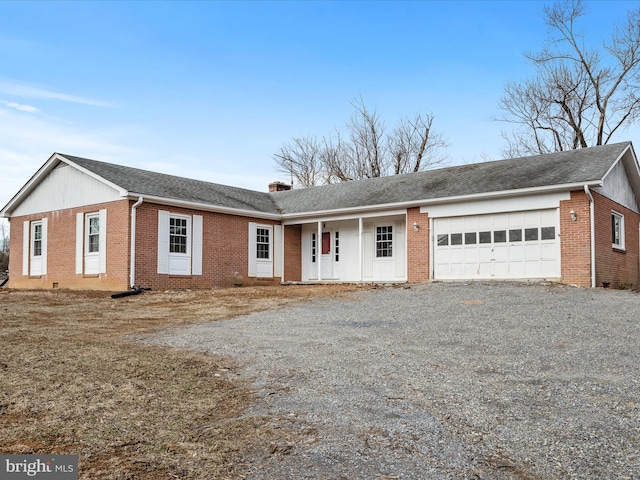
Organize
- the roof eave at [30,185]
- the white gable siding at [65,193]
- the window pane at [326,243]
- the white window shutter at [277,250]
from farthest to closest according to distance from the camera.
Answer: the window pane at [326,243] < the white window shutter at [277,250] < the roof eave at [30,185] < the white gable siding at [65,193]

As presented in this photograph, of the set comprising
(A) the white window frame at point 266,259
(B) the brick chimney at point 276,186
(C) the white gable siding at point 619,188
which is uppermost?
(B) the brick chimney at point 276,186

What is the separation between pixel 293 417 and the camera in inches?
207

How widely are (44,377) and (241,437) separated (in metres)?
2.99

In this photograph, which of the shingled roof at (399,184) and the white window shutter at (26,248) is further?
the white window shutter at (26,248)

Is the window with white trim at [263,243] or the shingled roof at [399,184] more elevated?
the shingled roof at [399,184]

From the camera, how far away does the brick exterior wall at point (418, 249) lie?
1878 centimetres

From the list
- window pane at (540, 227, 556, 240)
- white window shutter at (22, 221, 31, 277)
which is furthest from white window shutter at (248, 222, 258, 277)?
window pane at (540, 227, 556, 240)

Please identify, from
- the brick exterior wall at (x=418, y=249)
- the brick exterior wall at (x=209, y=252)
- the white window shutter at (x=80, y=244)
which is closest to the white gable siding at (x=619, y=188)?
the brick exterior wall at (x=418, y=249)

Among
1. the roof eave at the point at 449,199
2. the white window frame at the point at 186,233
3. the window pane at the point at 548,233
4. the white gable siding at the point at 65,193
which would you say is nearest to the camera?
the roof eave at the point at 449,199

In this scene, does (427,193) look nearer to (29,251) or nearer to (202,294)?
(202,294)

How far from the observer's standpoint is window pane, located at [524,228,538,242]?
1698 cm

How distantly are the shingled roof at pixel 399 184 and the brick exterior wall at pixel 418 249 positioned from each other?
0.63 meters

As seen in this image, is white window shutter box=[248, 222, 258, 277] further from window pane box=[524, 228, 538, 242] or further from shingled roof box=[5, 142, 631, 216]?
window pane box=[524, 228, 538, 242]

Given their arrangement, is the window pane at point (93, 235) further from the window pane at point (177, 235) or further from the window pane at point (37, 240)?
the window pane at point (37, 240)
